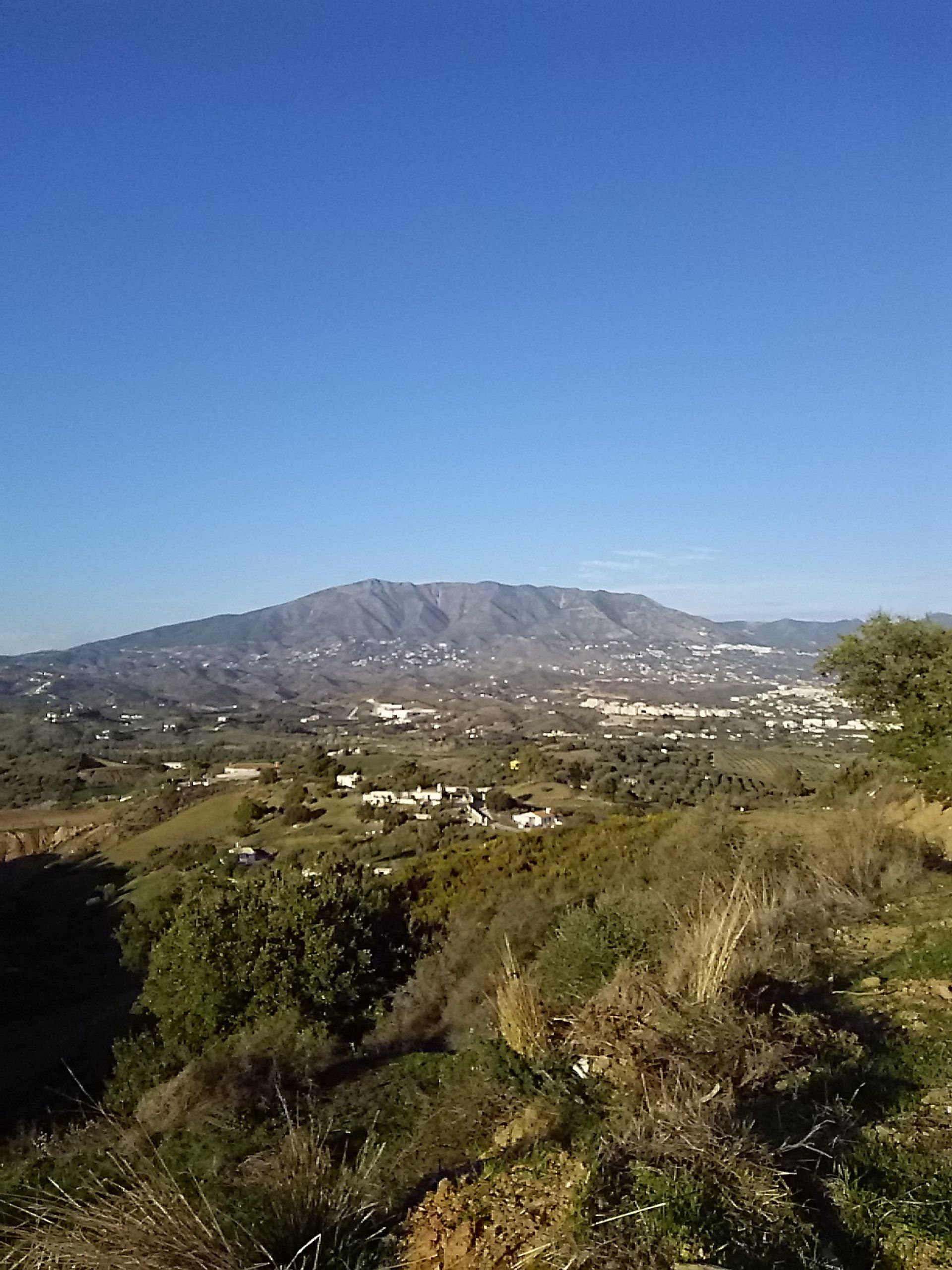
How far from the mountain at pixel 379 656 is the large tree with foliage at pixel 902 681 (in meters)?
74.5

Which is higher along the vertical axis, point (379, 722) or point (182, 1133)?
point (182, 1133)

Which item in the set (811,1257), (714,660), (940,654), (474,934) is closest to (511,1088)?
(811,1257)

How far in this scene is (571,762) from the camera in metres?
39.2

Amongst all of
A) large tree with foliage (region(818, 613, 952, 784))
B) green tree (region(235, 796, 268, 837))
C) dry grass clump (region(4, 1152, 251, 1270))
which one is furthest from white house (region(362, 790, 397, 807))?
dry grass clump (region(4, 1152, 251, 1270))

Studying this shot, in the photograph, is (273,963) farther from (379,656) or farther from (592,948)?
(379,656)

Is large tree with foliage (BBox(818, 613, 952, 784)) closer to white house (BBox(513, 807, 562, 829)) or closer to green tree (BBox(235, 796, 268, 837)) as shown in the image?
white house (BBox(513, 807, 562, 829))

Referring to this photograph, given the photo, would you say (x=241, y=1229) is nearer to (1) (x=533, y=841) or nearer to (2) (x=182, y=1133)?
(2) (x=182, y=1133)

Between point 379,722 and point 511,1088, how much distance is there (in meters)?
76.3

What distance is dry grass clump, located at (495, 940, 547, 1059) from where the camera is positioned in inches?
210

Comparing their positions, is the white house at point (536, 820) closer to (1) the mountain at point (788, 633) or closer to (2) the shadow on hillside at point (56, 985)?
(2) the shadow on hillside at point (56, 985)

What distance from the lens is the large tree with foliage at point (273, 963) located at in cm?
912

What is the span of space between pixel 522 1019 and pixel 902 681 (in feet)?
46.5

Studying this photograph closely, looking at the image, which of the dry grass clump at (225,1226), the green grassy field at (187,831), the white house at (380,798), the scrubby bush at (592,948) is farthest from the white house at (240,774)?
the dry grass clump at (225,1226)

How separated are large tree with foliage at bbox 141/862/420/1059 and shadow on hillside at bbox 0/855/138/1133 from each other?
0.98 m
